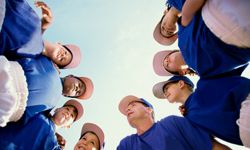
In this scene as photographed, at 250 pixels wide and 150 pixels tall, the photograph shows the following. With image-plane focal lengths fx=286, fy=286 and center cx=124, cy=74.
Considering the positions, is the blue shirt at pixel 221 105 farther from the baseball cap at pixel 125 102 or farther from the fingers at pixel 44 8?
the fingers at pixel 44 8

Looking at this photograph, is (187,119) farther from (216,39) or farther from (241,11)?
(241,11)

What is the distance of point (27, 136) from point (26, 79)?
0.74 m

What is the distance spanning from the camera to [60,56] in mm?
4258

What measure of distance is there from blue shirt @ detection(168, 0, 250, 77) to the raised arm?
7cm

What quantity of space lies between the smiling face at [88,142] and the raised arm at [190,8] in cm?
237

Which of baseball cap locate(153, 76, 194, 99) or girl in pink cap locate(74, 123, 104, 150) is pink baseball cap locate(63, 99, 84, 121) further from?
baseball cap locate(153, 76, 194, 99)

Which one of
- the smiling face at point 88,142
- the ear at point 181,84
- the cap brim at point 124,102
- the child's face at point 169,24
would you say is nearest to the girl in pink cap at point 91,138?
the smiling face at point 88,142

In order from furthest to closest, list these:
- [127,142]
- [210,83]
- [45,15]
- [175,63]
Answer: [175,63] → [45,15] → [127,142] → [210,83]

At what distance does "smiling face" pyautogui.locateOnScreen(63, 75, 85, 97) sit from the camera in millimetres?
4867

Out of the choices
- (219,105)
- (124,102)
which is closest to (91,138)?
(124,102)

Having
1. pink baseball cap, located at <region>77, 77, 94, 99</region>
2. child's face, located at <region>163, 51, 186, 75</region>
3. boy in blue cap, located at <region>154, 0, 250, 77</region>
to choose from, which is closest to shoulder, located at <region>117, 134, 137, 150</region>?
boy in blue cap, located at <region>154, 0, 250, 77</region>

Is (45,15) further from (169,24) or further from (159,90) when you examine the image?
(159,90)

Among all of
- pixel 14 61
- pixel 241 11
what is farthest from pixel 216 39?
pixel 14 61

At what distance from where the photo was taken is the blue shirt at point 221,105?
2809mm
